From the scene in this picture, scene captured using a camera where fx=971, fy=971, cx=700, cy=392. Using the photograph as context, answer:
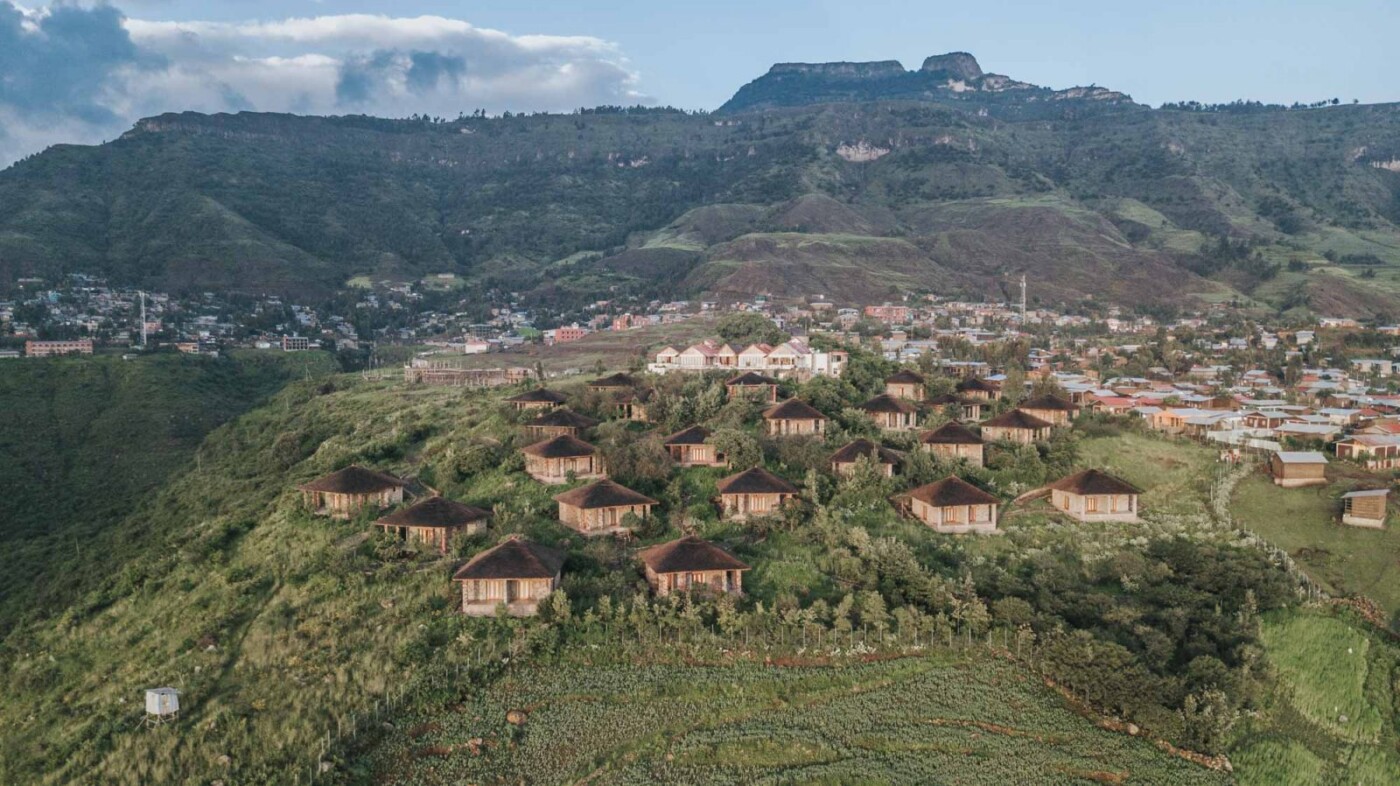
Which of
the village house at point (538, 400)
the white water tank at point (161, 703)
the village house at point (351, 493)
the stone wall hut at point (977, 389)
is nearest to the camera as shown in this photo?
the white water tank at point (161, 703)

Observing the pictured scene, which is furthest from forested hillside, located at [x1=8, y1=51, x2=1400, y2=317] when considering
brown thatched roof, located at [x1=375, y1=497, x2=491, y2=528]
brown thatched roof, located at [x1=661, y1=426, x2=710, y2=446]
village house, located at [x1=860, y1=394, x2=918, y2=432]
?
brown thatched roof, located at [x1=375, y1=497, x2=491, y2=528]

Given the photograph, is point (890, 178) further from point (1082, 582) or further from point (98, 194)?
point (1082, 582)

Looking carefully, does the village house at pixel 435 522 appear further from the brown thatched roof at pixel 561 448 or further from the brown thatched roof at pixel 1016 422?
the brown thatched roof at pixel 1016 422

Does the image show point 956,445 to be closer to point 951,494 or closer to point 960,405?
point 951,494

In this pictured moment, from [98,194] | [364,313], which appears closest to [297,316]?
[364,313]

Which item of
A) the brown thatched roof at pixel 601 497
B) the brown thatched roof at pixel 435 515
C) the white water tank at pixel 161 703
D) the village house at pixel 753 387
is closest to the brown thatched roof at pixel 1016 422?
the village house at pixel 753 387

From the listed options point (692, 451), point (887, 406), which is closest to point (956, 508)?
point (692, 451)
